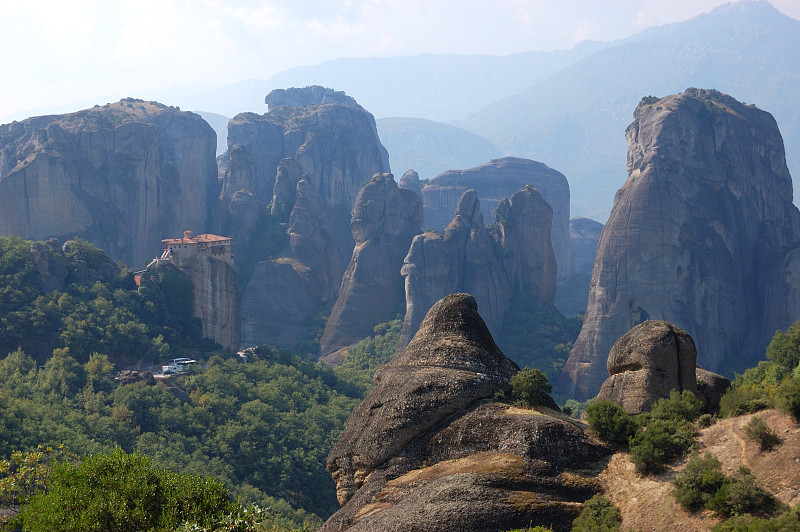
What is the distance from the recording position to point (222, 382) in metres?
71.4

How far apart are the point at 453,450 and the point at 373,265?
9108 centimetres

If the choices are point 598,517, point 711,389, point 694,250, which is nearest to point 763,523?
point 598,517

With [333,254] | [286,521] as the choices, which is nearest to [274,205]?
[333,254]

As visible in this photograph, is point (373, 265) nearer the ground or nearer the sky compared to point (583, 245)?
nearer the sky

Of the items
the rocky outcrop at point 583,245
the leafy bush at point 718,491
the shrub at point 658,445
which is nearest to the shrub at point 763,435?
the leafy bush at point 718,491

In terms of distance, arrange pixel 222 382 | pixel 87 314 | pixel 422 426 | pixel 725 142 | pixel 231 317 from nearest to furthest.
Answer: pixel 422 426
pixel 222 382
pixel 87 314
pixel 231 317
pixel 725 142

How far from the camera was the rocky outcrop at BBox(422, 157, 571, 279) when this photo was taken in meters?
159

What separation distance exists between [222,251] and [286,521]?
51.5 m

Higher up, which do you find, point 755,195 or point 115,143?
point 115,143

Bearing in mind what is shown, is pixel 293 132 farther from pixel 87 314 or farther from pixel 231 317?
pixel 87 314

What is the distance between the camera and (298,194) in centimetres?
13112

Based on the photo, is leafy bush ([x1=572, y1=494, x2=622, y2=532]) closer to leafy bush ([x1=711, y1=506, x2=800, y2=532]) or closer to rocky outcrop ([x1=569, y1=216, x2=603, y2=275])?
leafy bush ([x1=711, y1=506, x2=800, y2=532])

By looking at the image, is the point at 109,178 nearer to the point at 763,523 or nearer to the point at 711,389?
the point at 711,389

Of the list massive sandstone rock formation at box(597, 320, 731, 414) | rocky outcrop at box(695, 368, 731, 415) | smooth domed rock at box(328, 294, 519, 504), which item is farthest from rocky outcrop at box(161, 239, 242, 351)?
rocky outcrop at box(695, 368, 731, 415)
